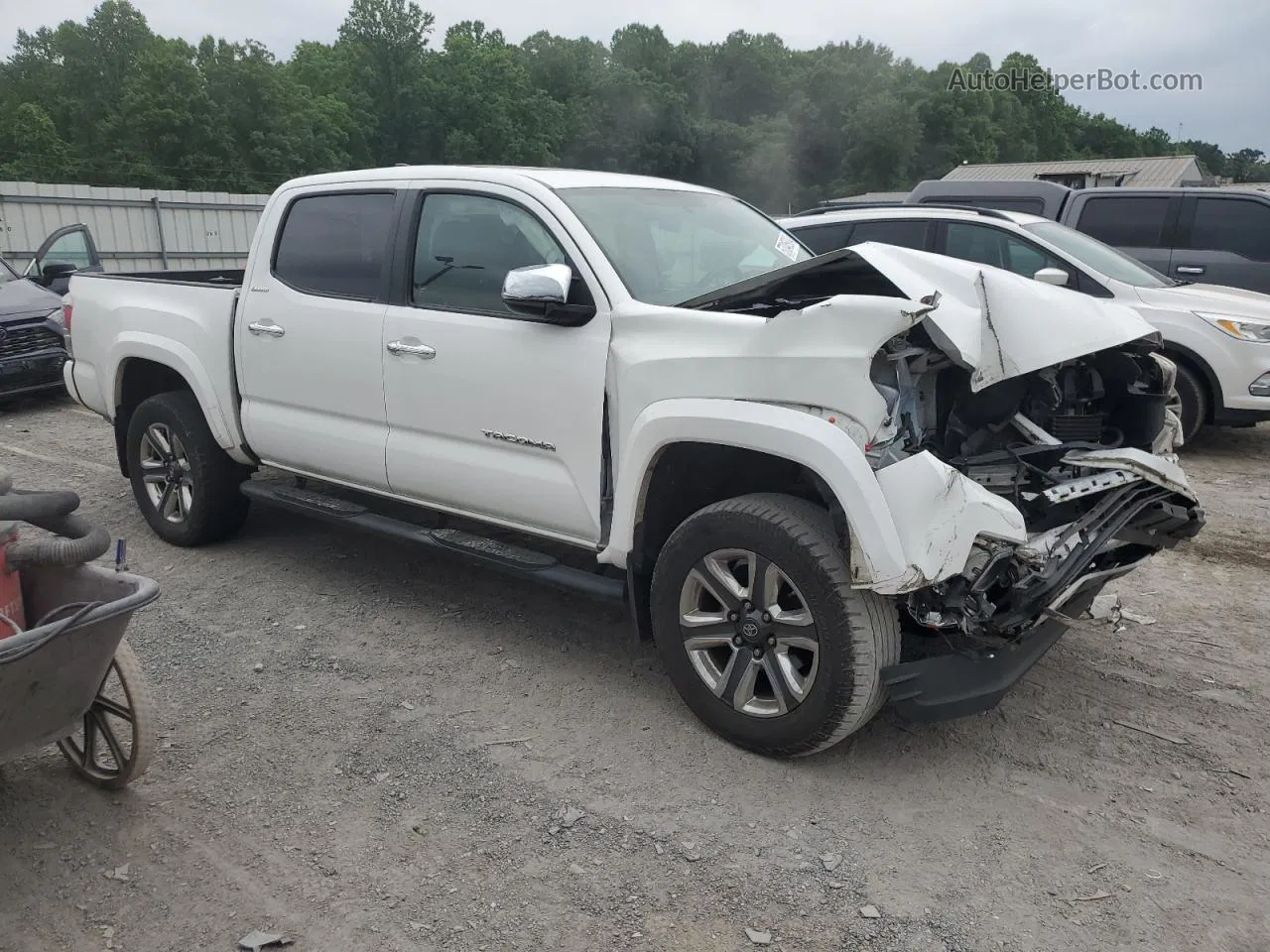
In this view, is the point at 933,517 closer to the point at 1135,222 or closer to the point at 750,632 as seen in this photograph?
the point at 750,632

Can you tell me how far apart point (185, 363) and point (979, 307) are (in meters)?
4.01

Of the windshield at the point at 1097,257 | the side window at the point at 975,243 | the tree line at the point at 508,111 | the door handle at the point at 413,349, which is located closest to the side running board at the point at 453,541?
the door handle at the point at 413,349

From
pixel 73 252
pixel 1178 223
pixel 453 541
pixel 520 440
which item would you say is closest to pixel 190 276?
pixel 453 541

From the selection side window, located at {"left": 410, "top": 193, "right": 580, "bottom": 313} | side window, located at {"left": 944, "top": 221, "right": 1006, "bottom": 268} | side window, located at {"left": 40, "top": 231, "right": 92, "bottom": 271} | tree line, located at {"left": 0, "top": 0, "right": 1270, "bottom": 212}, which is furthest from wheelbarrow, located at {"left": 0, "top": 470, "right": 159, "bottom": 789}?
tree line, located at {"left": 0, "top": 0, "right": 1270, "bottom": 212}

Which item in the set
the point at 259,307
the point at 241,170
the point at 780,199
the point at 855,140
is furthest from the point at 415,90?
the point at 259,307

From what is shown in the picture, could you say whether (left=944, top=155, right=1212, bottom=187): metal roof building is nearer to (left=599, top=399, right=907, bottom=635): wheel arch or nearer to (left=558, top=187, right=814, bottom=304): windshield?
(left=558, top=187, right=814, bottom=304): windshield

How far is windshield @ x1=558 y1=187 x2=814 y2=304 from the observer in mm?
4070

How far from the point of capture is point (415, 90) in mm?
61938

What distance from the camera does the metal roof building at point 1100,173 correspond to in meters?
31.8

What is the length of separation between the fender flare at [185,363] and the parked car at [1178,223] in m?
8.39

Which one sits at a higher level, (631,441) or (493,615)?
(631,441)

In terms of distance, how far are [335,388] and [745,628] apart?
91.3 inches

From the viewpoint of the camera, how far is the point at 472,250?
4.39 metres

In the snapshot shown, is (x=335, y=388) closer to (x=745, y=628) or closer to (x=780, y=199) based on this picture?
(x=745, y=628)
